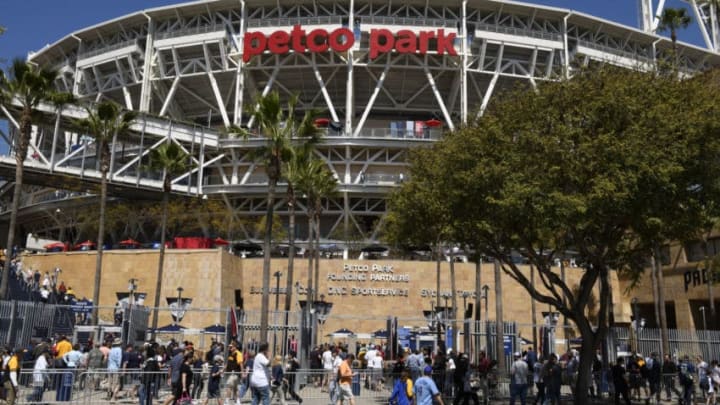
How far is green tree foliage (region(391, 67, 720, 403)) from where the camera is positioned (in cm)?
1789

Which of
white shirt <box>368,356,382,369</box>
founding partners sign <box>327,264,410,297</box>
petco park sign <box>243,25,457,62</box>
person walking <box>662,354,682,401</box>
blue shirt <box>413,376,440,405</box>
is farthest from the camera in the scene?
petco park sign <box>243,25,457,62</box>

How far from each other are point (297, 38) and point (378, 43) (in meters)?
7.45

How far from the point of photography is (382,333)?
34969 mm

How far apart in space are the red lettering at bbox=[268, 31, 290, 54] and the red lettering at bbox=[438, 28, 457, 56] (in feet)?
45.9

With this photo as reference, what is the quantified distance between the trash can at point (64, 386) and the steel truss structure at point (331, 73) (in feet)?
121

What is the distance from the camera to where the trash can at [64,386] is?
1764 centimetres

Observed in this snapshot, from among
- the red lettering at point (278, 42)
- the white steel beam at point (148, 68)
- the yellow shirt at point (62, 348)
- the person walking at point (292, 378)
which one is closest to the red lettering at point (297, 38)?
the red lettering at point (278, 42)

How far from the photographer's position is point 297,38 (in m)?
58.3

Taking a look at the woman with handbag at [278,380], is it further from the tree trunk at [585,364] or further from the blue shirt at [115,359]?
the tree trunk at [585,364]

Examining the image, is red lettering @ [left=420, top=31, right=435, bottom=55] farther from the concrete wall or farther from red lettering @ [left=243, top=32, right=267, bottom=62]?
the concrete wall

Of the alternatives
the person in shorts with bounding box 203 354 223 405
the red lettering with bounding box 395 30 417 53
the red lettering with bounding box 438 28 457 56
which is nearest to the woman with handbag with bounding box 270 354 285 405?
the person in shorts with bounding box 203 354 223 405

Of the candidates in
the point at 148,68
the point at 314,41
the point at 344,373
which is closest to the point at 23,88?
the point at 344,373

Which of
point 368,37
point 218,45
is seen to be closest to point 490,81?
point 368,37

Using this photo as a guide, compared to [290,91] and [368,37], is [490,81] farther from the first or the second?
[290,91]
